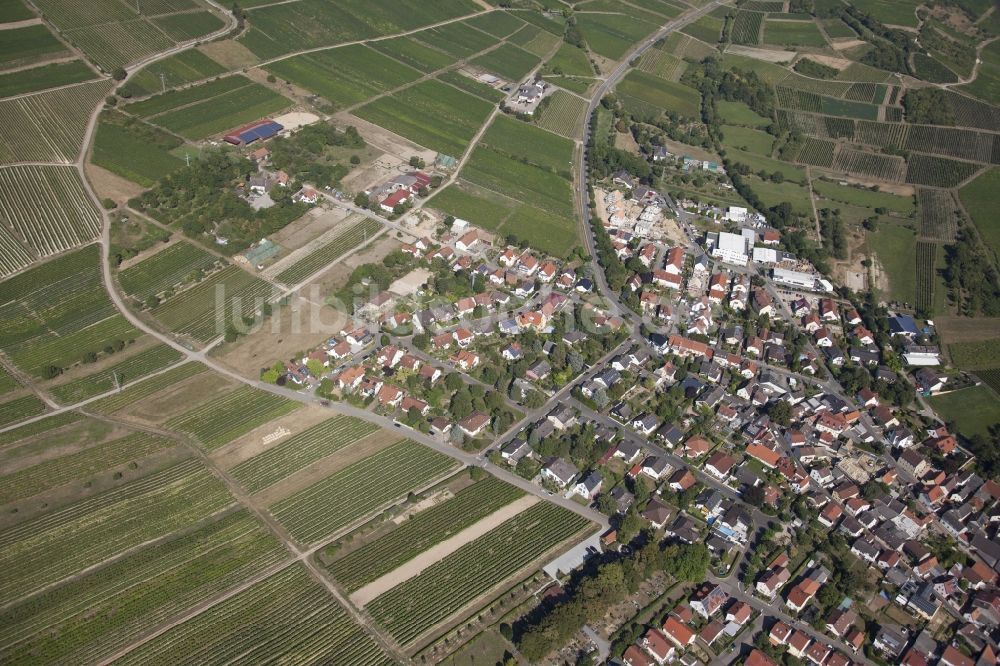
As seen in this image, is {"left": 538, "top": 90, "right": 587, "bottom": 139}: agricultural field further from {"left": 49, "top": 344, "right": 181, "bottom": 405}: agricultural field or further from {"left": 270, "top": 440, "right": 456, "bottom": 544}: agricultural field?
{"left": 270, "top": 440, "right": 456, "bottom": 544}: agricultural field

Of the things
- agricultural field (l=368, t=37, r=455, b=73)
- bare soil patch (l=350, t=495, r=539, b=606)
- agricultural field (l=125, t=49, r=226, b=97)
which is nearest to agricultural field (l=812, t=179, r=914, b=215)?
agricultural field (l=368, t=37, r=455, b=73)

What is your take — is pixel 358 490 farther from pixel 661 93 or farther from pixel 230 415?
pixel 661 93

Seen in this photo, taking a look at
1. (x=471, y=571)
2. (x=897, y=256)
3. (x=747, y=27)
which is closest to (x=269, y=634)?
(x=471, y=571)

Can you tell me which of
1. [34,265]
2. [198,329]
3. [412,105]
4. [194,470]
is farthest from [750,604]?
[412,105]

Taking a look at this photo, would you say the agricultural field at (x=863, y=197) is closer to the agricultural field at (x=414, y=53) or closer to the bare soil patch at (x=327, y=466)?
the agricultural field at (x=414, y=53)

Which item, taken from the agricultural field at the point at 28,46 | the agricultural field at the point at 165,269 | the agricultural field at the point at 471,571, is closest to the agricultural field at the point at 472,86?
the agricultural field at the point at 28,46

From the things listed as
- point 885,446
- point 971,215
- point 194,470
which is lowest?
point 194,470

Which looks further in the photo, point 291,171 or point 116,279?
point 291,171

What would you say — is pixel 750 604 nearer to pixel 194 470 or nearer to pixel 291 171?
pixel 194 470
